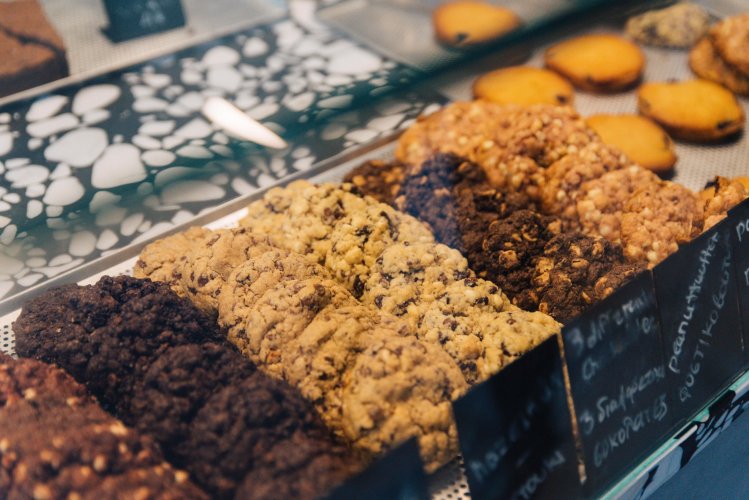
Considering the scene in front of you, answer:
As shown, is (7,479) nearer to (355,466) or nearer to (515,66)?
(355,466)

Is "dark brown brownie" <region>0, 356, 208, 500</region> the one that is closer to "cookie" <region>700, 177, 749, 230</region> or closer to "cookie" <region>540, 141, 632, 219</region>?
"cookie" <region>540, 141, 632, 219</region>

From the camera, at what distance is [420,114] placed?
258cm

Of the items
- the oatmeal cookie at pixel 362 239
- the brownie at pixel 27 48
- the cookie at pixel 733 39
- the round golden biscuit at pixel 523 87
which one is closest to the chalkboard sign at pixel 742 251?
the oatmeal cookie at pixel 362 239

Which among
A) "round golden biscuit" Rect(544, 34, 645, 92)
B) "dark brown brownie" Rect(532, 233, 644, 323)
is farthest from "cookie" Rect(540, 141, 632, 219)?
"round golden biscuit" Rect(544, 34, 645, 92)

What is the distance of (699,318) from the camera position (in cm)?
177

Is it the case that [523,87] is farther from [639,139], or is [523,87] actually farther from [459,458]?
[459,458]

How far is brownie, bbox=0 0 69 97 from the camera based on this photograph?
2357 mm

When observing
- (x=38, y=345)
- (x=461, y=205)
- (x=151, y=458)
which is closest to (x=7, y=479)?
(x=151, y=458)

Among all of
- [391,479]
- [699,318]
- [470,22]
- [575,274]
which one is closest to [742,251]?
[699,318]

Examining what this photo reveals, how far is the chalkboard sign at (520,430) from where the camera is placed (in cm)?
138

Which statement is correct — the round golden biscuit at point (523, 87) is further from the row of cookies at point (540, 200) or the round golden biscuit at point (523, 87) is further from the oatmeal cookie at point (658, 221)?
the oatmeal cookie at point (658, 221)

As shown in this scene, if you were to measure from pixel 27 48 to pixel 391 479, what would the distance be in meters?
2.13

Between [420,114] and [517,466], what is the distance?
57.9 inches

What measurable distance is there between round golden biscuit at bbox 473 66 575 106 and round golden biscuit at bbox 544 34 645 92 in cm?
6
